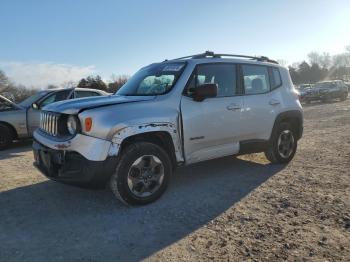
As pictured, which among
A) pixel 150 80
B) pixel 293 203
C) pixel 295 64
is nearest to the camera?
pixel 293 203

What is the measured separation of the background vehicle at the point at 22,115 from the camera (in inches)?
415

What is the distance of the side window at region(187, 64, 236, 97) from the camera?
5809 mm

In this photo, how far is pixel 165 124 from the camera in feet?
17.1

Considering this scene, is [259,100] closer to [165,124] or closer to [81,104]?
[165,124]

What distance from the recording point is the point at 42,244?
156 inches

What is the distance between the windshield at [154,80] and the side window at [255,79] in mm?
1260

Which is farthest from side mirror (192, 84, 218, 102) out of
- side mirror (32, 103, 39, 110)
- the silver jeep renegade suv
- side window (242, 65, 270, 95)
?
side mirror (32, 103, 39, 110)

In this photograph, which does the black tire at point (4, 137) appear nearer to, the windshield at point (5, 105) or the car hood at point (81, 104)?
the windshield at point (5, 105)

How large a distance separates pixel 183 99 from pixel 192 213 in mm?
1645

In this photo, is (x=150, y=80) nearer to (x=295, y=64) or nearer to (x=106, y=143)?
(x=106, y=143)

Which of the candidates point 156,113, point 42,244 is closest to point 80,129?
point 156,113

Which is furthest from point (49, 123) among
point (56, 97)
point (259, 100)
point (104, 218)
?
point (56, 97)

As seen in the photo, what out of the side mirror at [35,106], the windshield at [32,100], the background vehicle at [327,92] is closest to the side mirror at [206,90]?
the side mirror at [35,106]

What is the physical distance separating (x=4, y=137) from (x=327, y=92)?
25.5 meters
